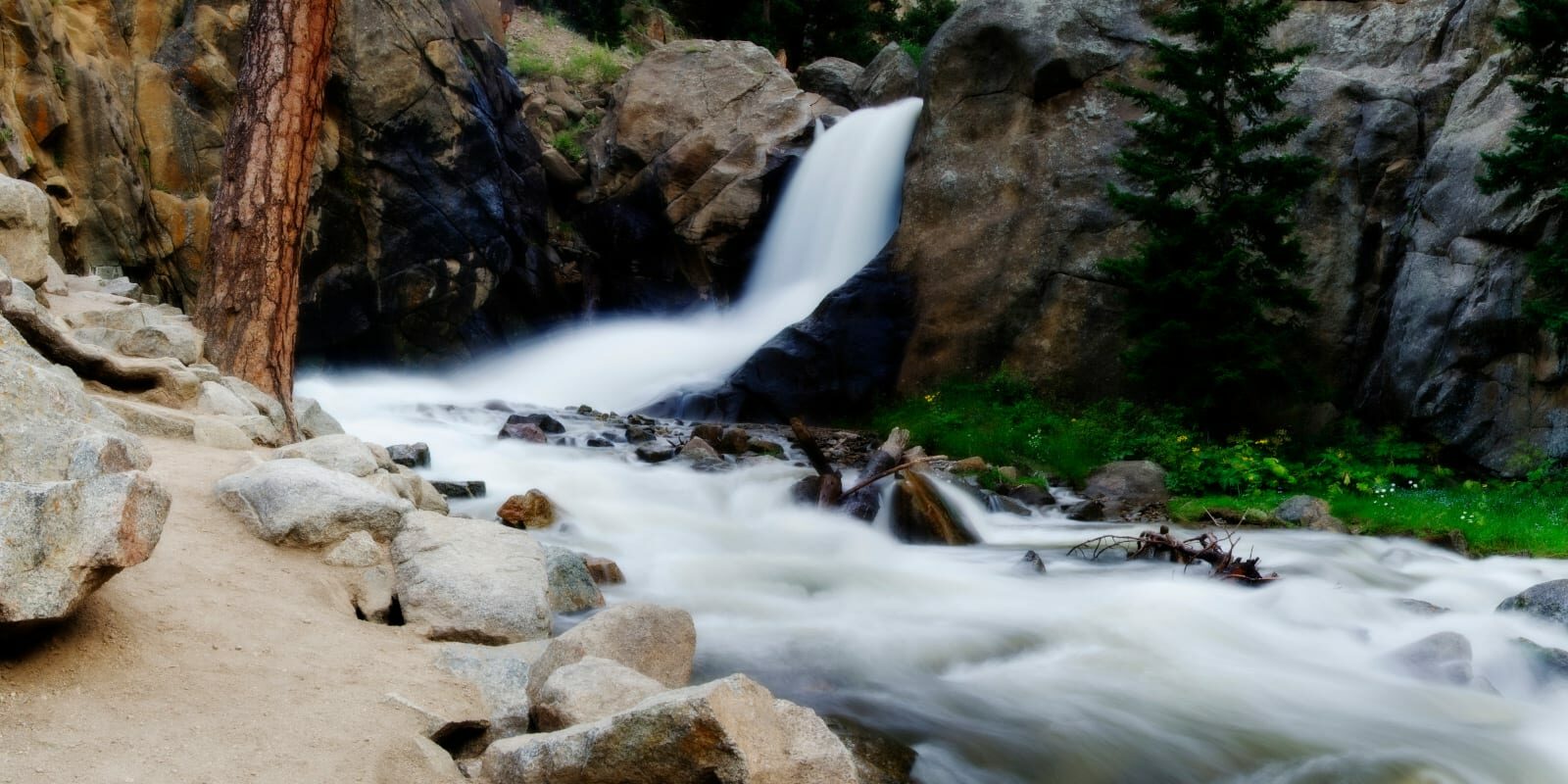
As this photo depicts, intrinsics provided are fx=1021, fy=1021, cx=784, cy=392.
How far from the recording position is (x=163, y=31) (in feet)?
46.6

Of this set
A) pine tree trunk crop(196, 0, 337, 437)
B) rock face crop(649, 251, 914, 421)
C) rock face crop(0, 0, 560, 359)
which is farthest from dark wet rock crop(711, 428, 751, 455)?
rock face crop(0, 0, 560, 359)

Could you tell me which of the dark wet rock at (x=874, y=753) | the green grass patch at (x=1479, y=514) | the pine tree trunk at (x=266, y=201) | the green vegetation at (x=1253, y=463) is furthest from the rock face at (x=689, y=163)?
the dark wet rock at (x=874, y=753)

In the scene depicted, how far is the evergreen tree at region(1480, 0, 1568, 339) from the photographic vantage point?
9953 millimetres

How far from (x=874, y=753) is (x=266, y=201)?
6.19 metres

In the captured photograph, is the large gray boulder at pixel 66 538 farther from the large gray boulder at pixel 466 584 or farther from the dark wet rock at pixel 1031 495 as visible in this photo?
the dark wet rock at pixel 1031 495

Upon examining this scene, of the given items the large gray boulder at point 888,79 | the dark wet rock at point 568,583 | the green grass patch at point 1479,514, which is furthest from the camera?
the large gray boulder at point 888,79

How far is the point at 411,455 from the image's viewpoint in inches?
384

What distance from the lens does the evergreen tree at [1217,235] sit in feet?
38.5

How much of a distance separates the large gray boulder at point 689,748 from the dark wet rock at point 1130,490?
26.4 feet

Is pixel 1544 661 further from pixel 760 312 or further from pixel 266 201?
Answer: pixel 760 312

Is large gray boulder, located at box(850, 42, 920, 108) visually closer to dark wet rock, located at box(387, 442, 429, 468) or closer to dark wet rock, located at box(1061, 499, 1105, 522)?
dark wet rock, located at box(1061, 499, 1105, 522)

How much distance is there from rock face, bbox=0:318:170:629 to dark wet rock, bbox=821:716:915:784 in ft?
8.22

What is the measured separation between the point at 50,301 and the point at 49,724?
19.3ft

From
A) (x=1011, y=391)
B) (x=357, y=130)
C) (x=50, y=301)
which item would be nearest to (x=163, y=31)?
(x=357, y=130)
